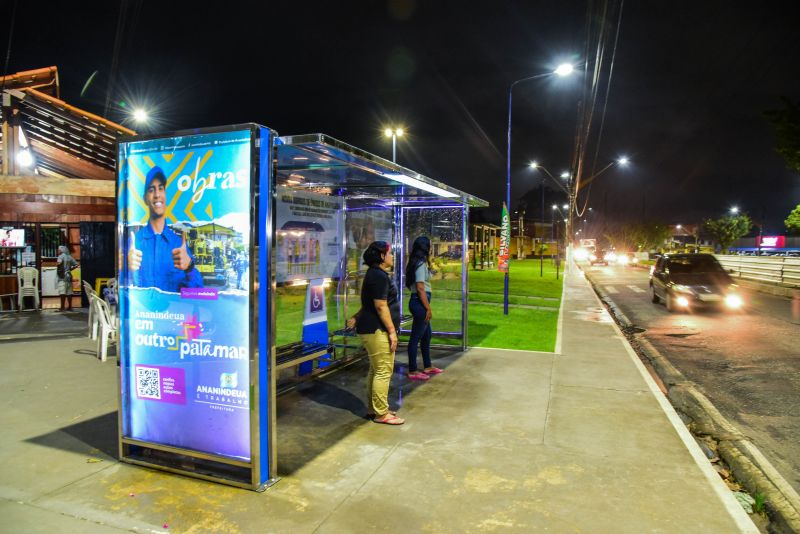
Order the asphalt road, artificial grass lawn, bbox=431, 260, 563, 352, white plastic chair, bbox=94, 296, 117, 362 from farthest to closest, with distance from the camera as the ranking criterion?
artificial grass lawn, bbox=431, 260, 563, 352
white plastic chair, bbox=94, 296, 117, 362
the asphalt road

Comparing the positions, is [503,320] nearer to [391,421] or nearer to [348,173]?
[348,173]

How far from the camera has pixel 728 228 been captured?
85.2 meters

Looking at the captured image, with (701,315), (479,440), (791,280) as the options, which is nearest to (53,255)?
(479,440)

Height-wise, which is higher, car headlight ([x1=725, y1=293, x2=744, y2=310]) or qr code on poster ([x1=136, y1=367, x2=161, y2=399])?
qr code on poster ([x1=136, y1=367, x2=161, y2=399])

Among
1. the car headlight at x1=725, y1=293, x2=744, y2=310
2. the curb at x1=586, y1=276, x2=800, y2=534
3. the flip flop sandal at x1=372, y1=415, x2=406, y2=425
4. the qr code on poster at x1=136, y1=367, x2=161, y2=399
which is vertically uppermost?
the qr code on poster at x1=136, y1=367, x2=161, y2=399

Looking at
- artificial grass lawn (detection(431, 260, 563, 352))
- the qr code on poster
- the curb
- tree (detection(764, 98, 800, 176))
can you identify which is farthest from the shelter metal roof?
tree (detection(764, 98, 800, 176))

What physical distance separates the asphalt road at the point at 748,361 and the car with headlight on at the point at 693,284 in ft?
1.26

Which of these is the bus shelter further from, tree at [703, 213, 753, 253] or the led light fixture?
tree at [703, 213, 753, 253]

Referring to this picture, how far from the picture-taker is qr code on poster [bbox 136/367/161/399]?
4.08m

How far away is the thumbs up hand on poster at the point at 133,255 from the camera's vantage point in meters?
4.08

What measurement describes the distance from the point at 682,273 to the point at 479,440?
1303cm

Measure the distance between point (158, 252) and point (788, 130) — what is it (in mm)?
26501

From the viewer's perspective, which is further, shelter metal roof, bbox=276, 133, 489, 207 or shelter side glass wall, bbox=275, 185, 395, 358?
shelter side glass wall, bbox=275, 185, 395, 358

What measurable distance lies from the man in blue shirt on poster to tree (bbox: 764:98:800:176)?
26.3 metres
